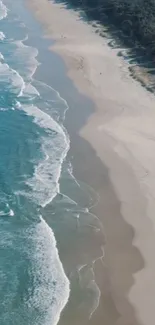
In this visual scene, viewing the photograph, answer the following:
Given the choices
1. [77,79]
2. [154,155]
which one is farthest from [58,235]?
[77,79]

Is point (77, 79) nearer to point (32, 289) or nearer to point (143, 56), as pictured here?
point (143, 56)

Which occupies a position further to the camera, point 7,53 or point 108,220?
point 7,53

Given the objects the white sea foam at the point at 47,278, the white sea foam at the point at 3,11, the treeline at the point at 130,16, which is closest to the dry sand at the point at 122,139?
the white sea foam at the point at 47,278

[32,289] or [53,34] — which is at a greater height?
[32,289]

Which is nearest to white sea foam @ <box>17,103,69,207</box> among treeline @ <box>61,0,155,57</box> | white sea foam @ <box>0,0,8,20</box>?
treeline @ <box>61,0,155,57</box>

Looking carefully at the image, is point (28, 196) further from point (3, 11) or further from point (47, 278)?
point (3, 11)

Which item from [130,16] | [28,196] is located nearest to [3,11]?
[130,16]

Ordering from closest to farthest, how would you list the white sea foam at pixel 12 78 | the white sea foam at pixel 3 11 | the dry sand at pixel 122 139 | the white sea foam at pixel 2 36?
1. the dry sand at pixel 122 139
2. the white sea foam at pixel 12 78
3. the white sea foam at pixel 2 36
4. the white sea foam at pixel 3 11

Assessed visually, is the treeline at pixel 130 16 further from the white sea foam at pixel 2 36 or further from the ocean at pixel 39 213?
the ocean at pixel 39 213
